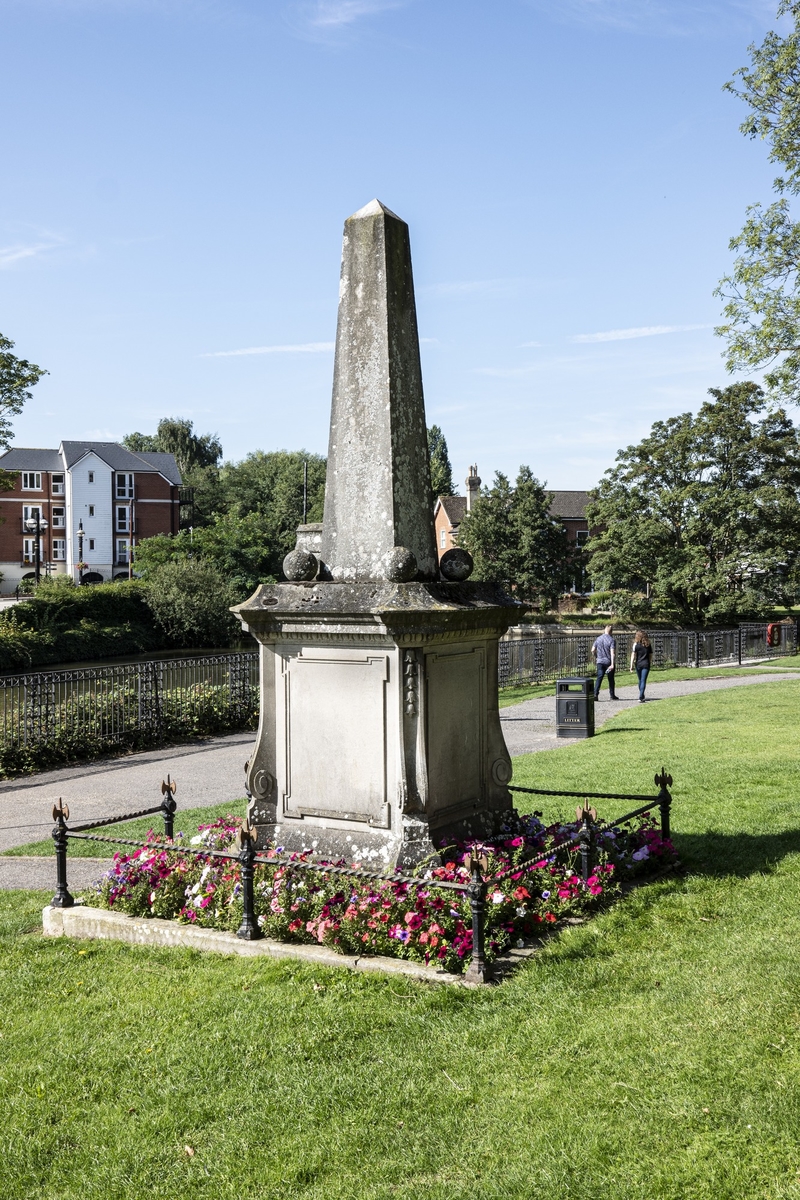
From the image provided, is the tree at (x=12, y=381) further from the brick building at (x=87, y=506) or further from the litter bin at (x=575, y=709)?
the brick building at (x=87, y=506)

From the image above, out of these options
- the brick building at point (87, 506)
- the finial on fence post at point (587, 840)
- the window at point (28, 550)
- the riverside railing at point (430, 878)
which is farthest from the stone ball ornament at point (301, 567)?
the window at point (28, 550)

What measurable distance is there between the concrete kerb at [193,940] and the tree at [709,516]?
42.9 metres

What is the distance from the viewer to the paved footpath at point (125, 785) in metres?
10.2

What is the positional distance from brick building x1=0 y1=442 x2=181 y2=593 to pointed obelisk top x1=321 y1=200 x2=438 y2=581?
73312 millimetres

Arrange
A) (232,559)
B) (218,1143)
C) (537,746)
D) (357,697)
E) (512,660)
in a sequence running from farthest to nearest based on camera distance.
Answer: (232,559) < (512,660) < (537,746) < (357,697) < (218,1143)

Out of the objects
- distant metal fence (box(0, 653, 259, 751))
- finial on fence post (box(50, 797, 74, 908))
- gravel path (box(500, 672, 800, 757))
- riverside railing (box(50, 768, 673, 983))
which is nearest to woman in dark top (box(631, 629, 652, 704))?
gravel path (box(500, 672, 800, 757))

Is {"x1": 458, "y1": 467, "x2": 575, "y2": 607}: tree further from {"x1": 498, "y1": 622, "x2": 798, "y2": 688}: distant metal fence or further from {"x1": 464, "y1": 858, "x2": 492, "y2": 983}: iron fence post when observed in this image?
{"x1": 464, "y1": 858, "x2": 492, "y2": 983}: iron fence post

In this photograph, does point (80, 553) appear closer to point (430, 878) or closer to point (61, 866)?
point (61, 866)

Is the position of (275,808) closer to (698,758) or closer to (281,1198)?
(281,1198)

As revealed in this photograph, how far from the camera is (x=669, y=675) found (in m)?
29.4

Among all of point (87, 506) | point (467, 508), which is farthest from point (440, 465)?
point (87, 506)

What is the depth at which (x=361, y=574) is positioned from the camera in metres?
7.11

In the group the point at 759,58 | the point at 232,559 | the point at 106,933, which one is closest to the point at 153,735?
the point at 106,933

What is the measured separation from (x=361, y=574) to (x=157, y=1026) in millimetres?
3285
